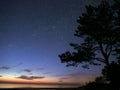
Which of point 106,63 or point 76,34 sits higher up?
point 76,34

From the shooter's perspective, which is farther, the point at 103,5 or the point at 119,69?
the point at 103,5

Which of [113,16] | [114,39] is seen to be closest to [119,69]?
[114,39]

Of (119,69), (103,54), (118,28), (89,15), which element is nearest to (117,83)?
(119,69)

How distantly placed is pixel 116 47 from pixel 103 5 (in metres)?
5.15

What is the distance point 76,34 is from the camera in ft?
107

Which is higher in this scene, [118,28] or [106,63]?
[118,28]

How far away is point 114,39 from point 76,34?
178 inches

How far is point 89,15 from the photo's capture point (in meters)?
31.7

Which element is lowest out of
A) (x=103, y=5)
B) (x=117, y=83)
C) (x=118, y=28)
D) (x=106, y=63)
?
(x=117, y=83)

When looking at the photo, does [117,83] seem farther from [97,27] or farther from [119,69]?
[97,27]

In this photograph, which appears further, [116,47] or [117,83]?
[116,47]

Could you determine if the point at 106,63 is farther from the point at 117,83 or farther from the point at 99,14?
the point at 99,14

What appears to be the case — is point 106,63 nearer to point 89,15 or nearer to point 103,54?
point 103,54

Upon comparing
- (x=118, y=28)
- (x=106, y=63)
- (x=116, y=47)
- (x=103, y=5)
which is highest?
(x=103, y=5)
